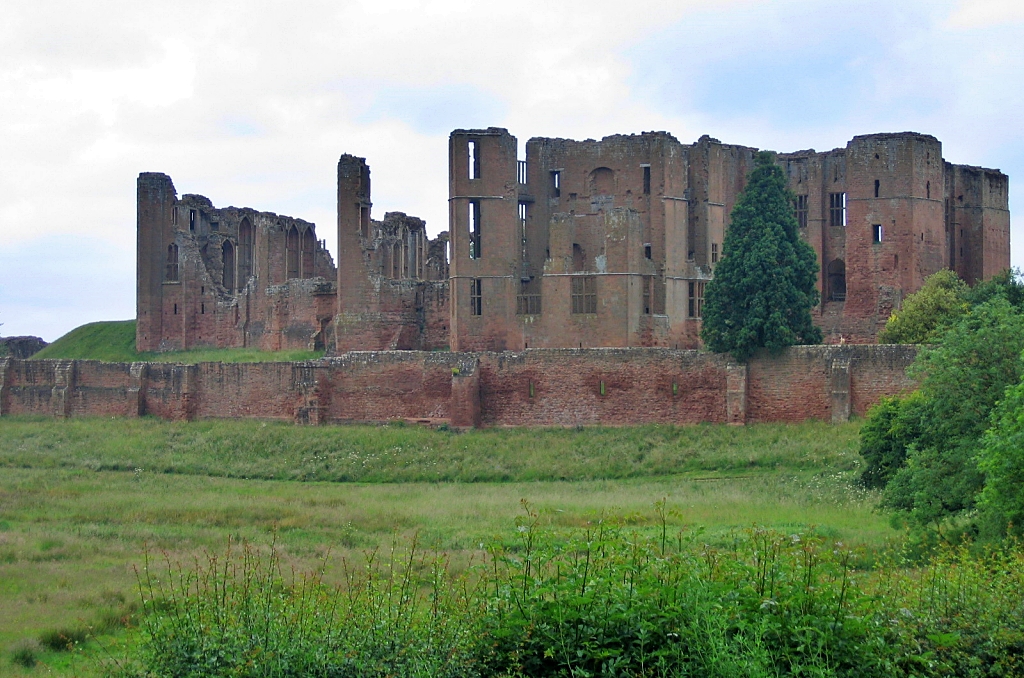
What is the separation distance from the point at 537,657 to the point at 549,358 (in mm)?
30041

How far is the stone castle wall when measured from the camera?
4131 centimetres

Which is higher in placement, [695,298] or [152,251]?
[152,251]

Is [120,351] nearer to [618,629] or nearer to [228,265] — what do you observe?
[228,265]

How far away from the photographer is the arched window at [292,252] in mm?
67125

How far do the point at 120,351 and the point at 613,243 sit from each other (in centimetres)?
2785

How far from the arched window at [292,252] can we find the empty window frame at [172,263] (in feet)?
17.4

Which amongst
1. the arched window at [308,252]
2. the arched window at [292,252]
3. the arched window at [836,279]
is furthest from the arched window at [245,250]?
the arched window at [836,279]

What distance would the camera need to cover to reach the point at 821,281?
57.6 m

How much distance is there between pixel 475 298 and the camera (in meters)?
50.9

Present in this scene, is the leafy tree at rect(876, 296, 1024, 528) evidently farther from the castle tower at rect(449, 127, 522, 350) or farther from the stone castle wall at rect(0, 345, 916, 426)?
the castle tower at rect(449, 127, 522, 350)

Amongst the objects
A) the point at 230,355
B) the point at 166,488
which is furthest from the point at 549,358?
the point at 230,355

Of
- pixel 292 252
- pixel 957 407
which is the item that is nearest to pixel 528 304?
pixel 292 252

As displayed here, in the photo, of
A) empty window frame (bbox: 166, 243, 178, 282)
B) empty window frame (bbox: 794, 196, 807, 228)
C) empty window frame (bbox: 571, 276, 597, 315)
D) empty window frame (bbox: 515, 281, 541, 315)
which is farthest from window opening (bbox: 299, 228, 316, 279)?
empty window frame (bbox: 794, 196, 807, 228)

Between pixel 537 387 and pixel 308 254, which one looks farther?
pixel 308 254
